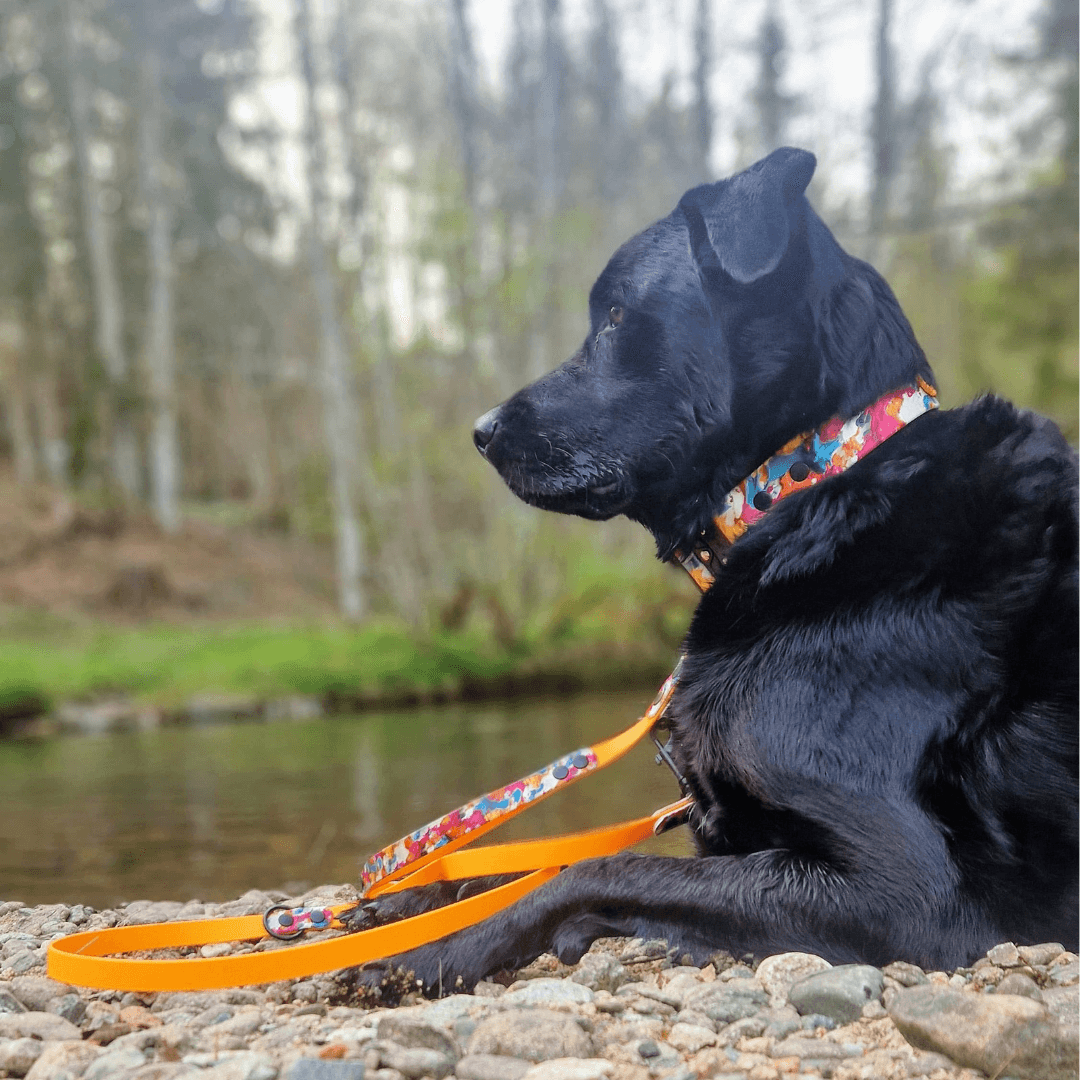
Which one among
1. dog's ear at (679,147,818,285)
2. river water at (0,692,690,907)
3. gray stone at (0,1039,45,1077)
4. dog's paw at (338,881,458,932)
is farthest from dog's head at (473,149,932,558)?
gray stone at (0,1039,45,1077)

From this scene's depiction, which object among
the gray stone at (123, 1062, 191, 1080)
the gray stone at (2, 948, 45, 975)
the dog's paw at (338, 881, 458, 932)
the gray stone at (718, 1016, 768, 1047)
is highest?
the gray stone at (123, 1062, 191, 1080)

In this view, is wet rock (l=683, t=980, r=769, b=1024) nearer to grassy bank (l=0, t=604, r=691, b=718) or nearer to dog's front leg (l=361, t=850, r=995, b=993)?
dog's front leg (l=361, t=850, r=995, b=993)

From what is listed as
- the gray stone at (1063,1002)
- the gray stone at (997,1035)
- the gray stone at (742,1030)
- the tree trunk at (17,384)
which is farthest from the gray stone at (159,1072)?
the tree trunk at (17,384)

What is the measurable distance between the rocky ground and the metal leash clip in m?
0.10

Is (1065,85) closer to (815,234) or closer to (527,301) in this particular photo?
(527,301)

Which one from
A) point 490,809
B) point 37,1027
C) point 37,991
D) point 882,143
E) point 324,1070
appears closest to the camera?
point 324,1070

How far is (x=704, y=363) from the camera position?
2.38 metres

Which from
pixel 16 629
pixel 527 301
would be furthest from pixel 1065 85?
pixel 16 629

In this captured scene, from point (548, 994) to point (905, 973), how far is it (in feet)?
2.03

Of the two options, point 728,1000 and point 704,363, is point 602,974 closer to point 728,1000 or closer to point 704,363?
point 728,1000

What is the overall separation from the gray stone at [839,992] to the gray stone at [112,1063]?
1.02 m

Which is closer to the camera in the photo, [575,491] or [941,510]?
[941,510]

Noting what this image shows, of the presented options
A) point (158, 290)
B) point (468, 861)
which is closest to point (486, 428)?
point (468, 861)

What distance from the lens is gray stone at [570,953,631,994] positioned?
1.80m
